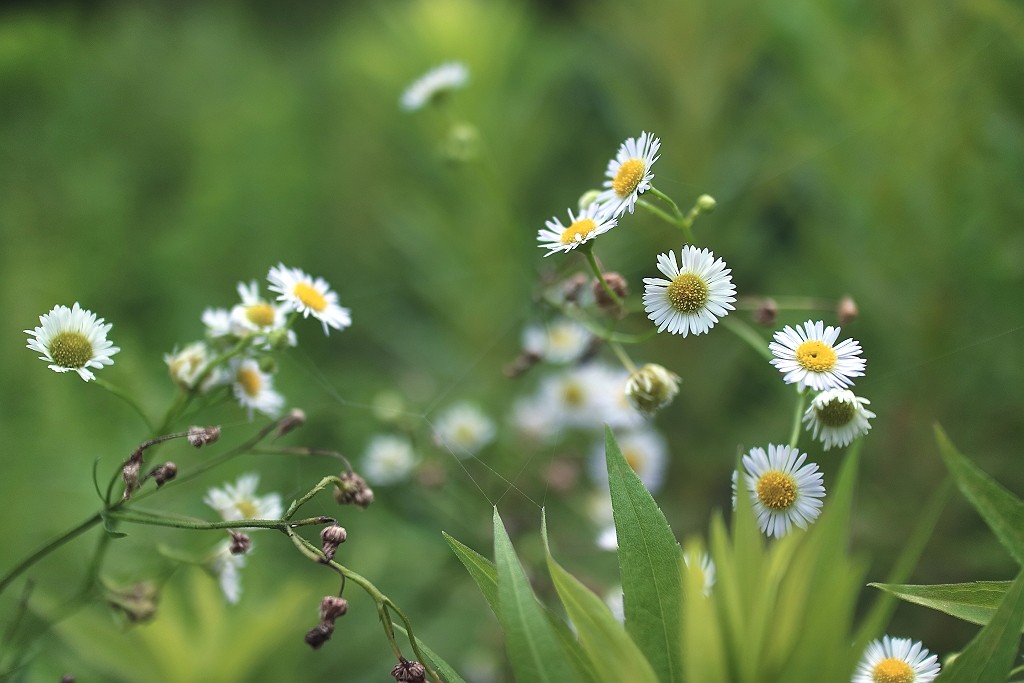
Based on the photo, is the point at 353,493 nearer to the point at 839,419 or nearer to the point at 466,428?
the point at 839,419

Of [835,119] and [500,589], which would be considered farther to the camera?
[835,119]

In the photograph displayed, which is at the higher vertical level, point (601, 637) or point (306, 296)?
point (306, 296)

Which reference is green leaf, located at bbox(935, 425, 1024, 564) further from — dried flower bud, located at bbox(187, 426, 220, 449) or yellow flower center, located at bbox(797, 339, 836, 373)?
dried flower bud, located at bbox(187, 426, 220, 449)

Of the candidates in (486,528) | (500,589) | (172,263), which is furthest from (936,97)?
(172,263)

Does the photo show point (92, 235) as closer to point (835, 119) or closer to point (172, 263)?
point (172, 263)

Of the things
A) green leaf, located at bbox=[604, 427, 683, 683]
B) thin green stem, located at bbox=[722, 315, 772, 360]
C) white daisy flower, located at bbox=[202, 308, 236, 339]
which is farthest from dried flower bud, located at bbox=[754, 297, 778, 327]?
white daisy flower, located at bbox=[202, 308, 236, 339]

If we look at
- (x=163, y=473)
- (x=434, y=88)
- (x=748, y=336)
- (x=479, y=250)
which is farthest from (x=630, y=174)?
(x=479, y=250)

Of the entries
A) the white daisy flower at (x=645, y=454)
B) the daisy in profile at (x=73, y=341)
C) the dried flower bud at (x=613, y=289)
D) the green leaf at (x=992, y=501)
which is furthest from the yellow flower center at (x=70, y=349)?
the white daisy flower at (x=645, y=454)
